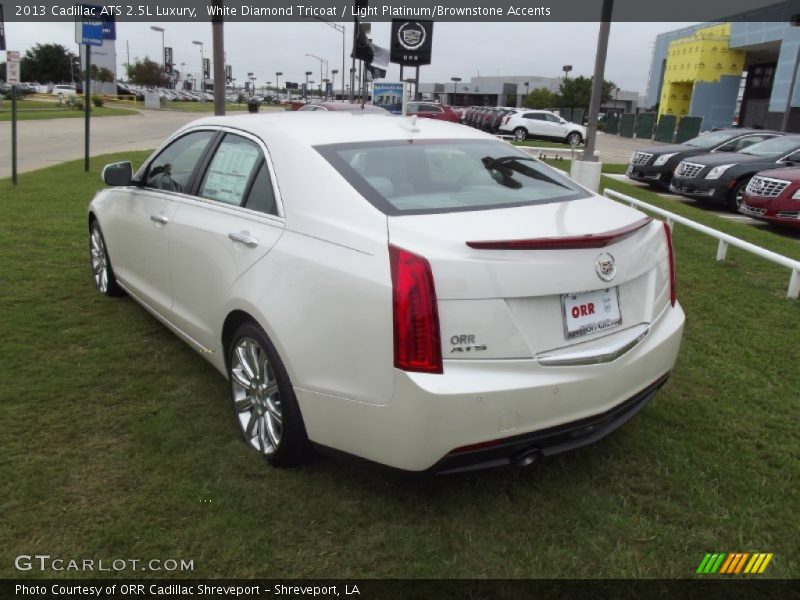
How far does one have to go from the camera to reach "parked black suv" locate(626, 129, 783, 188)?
49.5 feet

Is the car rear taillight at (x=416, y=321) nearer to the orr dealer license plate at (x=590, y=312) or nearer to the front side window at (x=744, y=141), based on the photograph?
the orr dealer license plate at (x=590, y=312)

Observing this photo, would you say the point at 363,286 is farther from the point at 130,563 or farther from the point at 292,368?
the point at 130,563

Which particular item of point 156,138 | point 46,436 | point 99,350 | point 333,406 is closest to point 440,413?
point 333,406

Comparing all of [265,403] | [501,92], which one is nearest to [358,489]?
[265,403]

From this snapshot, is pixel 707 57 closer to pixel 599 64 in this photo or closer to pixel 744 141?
pixel 744 141

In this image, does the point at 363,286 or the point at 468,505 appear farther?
the point at 468,505

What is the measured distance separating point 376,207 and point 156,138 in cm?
2368

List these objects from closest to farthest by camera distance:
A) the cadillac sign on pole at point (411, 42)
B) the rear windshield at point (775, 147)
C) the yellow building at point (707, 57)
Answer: the rear windshield at point (775, 147) < the cadillac sign on pole at point (411, 42) < the yellow building at point (707, 57)

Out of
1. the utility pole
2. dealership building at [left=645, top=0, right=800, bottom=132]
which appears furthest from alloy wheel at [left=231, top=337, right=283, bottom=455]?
dealership building at [left=645, top=0, right=800, bottom=132]

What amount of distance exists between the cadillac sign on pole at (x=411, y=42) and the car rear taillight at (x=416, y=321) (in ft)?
63.6

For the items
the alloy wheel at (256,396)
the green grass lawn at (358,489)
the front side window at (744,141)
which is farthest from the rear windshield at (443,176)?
the front side window at (744,141)

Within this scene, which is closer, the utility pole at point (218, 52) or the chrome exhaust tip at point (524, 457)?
the chrome exhaust tip at point (524, 457)

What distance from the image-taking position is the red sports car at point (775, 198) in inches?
395

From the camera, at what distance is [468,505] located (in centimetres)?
299
